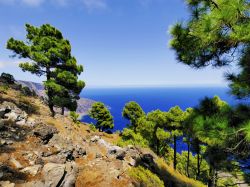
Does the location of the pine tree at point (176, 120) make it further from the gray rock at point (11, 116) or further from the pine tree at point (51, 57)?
the gray rock at point (11, 116)

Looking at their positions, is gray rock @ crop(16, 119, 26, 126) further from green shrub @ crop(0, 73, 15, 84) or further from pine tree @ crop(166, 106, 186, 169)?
pine tree @ crop(166, 106, 186, 169)

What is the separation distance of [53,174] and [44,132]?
17.5ft

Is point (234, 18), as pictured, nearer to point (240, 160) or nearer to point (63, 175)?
point (240, 160)

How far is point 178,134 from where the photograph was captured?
89.8 feet

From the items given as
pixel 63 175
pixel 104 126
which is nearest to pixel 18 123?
pixel 63 175

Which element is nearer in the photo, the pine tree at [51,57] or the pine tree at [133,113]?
the pine tree at [51,57]

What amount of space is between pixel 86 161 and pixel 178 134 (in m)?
16.3

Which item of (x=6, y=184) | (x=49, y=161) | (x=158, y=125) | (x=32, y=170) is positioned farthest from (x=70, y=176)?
(x=158, y=125)

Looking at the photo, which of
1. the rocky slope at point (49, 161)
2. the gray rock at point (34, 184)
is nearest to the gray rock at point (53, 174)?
the rocky slope at point (49, 161)

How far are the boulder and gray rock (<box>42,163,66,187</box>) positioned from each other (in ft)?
12.4

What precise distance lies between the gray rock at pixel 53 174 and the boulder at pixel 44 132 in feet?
12.4

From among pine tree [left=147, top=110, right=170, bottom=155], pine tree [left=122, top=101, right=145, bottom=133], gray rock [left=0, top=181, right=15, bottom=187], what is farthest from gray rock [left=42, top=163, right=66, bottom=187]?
pine tree [left=122, top=101, right=145, bottom=133]

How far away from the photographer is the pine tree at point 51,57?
832 inches

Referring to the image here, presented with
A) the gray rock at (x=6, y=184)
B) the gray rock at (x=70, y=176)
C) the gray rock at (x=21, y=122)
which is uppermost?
the gray rock at (x=21, y=122)
